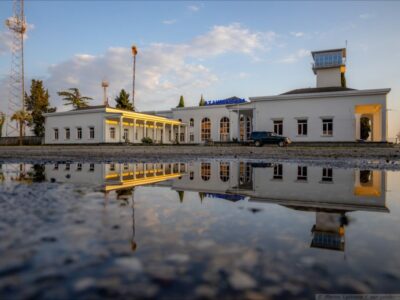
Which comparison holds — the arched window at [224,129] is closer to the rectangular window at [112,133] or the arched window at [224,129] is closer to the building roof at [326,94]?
the building roof at [326,94]

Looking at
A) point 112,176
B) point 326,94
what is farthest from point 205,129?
point 112,176

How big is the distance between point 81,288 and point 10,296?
24 cm

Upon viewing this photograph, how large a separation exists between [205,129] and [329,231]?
44.8 m

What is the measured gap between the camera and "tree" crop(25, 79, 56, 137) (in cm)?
5884

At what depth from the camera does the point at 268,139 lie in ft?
93.8

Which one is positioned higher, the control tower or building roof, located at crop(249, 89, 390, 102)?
the control tower

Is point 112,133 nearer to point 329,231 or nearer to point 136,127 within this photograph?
point 136,127

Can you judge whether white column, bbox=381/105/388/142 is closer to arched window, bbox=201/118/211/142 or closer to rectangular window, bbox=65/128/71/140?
arched window, bbox=201/118/211/142

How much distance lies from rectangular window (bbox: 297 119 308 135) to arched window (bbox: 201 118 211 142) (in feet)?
56.7

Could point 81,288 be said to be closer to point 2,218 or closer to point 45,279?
point 45,279

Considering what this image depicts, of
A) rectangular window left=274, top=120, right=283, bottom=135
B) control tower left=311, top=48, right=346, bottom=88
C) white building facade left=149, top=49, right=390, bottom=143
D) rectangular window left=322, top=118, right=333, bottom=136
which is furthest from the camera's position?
control tower left=311, top=48, right=346, bottom=88

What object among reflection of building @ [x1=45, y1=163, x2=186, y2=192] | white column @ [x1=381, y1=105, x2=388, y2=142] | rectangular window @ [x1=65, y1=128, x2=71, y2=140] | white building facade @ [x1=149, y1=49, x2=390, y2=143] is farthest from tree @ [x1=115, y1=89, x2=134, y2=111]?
reflection of building @ [x1=45, y1=163, x2=186, y2=192]

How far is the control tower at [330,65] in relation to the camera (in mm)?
38034

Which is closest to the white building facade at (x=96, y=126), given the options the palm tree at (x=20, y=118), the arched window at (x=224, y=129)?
the arched window at (x=224, y=129)
